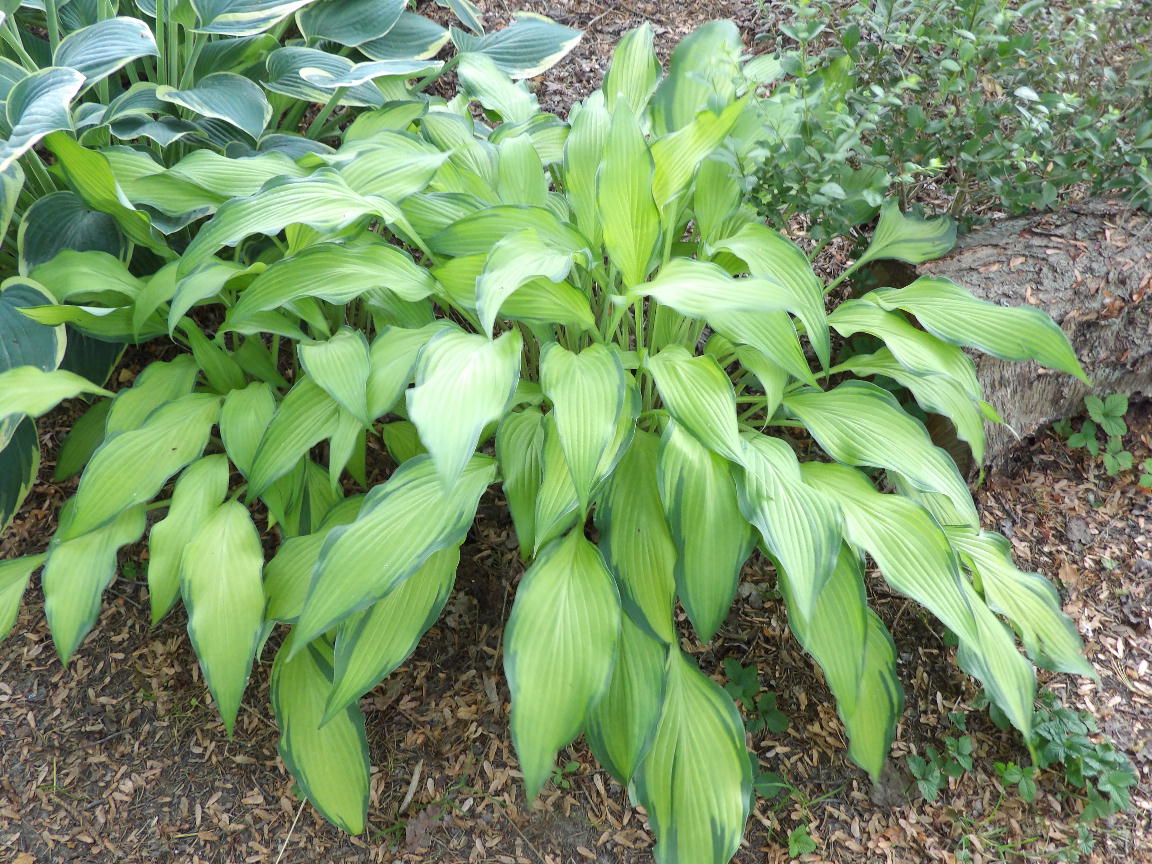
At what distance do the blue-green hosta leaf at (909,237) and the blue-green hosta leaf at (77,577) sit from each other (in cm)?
165

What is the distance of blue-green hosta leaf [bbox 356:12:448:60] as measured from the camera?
8.14ft

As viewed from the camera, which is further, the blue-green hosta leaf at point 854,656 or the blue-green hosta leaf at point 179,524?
the blue-green hosta leaf at point 179,524

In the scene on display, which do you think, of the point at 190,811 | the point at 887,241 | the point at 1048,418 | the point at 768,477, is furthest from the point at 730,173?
the point at 190,811

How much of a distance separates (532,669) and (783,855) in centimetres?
69

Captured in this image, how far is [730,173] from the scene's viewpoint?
1810 millimetres

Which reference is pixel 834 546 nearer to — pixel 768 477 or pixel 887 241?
pixel 768 477

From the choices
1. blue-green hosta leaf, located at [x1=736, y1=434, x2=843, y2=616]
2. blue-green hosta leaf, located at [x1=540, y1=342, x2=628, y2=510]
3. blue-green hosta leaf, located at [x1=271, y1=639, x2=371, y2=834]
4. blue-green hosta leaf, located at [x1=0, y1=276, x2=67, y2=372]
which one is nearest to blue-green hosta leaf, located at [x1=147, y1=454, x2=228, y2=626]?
blue-green hosta leaf, located at [x1=271, y1=639, x2=371, y2=834]

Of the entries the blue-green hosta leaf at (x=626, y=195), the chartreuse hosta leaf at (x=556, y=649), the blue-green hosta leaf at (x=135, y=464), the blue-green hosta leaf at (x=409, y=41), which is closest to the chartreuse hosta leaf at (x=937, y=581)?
the chartreuse hosta leaf at (x=556, y=649)

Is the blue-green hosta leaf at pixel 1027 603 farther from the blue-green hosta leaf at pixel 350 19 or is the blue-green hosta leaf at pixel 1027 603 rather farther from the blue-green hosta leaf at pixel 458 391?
the blue-green hosta leaf at pixel 350 19

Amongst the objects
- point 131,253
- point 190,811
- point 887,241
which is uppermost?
point 887,241

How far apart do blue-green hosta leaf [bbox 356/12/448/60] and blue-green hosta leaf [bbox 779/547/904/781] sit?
188 centimetres

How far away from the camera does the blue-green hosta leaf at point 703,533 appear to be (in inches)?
54.1

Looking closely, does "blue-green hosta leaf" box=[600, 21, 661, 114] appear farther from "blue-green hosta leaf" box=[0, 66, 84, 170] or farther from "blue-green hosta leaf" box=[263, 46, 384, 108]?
"blue-green hosta leaf" box=[0, 66, 84, 170]

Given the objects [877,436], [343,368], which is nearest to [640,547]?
[877,436]
